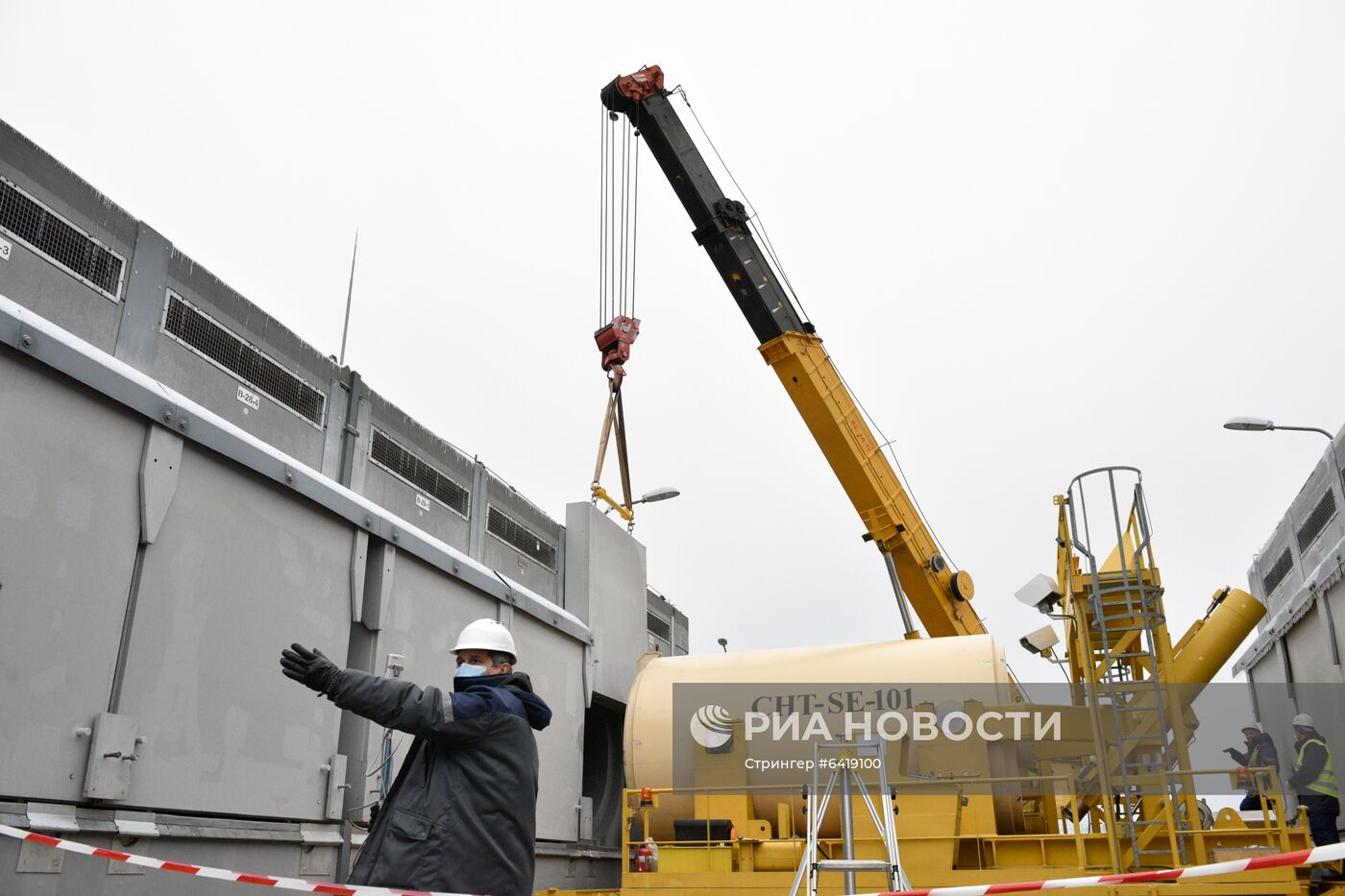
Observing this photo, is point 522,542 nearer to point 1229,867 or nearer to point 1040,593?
point 1040,593

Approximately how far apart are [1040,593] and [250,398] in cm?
689

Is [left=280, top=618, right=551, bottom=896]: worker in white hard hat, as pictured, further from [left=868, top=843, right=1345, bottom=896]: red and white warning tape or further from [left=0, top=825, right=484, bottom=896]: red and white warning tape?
[left=868, top=843, right=1345, bottom=896]: red and white warning tape

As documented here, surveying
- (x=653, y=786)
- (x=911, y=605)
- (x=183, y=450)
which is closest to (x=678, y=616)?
(x=911, y=605)

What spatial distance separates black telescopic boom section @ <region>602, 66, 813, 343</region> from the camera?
42.1 feet

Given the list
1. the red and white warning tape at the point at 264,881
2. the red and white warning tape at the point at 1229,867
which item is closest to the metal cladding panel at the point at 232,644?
the red and white warning tape at the point at 264,881

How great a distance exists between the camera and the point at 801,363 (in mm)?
12617

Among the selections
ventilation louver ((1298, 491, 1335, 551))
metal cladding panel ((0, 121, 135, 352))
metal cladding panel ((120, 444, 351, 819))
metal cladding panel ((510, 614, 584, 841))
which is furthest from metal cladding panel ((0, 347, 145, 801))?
ventilation louver ((1298, 491, 1335, 551))

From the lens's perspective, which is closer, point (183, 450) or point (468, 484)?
point (183, 450)

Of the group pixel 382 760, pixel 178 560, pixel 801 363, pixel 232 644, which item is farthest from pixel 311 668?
pixel 801 363

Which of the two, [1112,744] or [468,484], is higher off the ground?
[468,484]

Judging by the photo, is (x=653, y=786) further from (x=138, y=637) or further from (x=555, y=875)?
(x=138, y=637)

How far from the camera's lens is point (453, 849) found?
4.08m

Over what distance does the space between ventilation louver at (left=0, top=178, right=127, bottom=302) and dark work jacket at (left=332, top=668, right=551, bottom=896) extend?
14.3 feet

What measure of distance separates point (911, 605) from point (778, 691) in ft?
9.67
